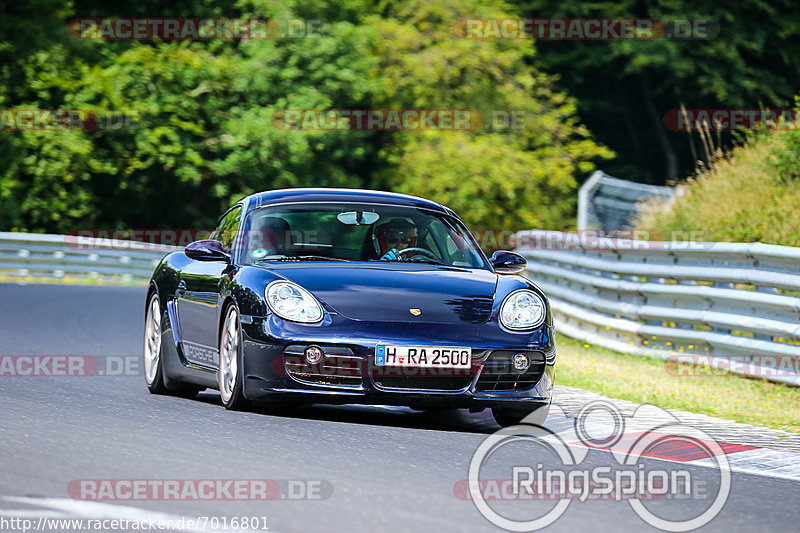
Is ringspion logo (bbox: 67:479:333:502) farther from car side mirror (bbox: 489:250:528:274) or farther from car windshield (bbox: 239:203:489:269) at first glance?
car side mirror (bbox: 489:250:528:274)

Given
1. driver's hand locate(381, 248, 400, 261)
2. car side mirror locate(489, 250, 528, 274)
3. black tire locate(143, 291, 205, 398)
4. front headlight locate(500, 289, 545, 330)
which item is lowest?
black tire locate(143, 291, 205, 398)

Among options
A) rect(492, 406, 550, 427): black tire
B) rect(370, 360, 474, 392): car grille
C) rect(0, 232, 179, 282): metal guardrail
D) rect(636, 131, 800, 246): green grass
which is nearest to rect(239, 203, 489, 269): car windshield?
rect(492, 406, 550, 427): black tire

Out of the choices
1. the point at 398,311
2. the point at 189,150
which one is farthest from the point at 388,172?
the point at 398,311

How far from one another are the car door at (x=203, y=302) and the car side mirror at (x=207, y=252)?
7cm

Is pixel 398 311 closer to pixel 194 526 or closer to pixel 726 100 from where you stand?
pixel 194 526

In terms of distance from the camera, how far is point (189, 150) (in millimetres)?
35094

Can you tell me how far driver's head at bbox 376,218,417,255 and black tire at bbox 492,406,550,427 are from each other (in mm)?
1330

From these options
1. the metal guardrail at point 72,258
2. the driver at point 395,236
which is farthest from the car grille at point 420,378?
the metal guardrail at point 72,258

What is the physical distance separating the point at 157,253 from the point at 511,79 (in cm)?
1335

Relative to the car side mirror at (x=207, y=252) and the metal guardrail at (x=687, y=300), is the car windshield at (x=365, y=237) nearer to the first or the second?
the car side mirror at (x=207, y=252)

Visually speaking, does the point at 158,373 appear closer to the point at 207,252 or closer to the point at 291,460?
the point at 207,252

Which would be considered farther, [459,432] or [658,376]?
[658,376]

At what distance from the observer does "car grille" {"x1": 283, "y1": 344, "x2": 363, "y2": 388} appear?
801cm

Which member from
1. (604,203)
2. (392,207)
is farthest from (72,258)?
(392,207)
